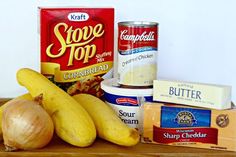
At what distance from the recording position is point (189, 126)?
642 mm

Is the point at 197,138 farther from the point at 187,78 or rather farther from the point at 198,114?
the point at 187,78

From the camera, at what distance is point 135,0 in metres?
0.83

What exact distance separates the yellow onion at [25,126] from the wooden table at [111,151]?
0.04ft

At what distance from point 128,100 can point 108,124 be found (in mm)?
60

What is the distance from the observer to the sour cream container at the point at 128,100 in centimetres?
67

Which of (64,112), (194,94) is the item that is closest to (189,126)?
(194,94)

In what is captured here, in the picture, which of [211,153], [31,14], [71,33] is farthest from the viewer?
[31,14]

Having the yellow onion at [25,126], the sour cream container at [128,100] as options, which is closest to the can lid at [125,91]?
the sour cream container at [128,100]

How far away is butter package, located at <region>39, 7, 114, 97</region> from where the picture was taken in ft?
2.35

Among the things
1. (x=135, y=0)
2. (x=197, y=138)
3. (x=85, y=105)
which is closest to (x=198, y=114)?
(x=197, y=138)

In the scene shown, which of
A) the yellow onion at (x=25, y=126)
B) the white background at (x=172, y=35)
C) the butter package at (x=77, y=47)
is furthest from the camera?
the white background at (x=172, y=35)

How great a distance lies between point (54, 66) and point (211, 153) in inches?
11.8

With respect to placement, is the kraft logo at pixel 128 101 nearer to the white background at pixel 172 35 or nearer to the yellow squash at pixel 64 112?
the yellow squash at pixel 64 112

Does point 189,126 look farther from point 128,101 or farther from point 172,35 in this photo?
point 172,35
